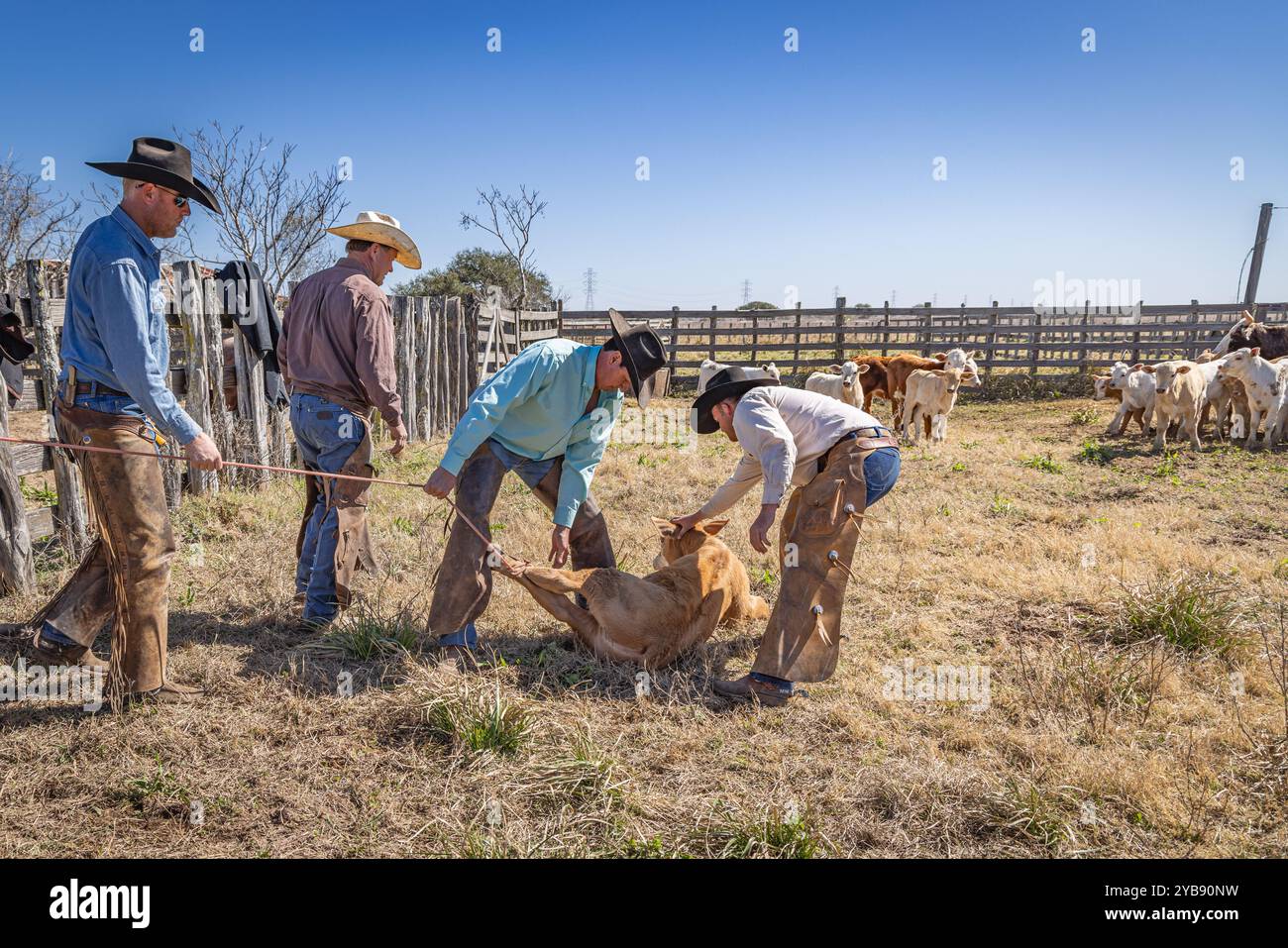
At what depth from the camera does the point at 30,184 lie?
18625 millimetres

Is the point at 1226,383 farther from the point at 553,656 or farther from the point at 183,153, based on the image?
the point at 183,153

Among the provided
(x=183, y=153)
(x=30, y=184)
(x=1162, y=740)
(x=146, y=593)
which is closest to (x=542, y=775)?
(x=146, y=593)

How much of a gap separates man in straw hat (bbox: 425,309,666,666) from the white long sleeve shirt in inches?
23.3

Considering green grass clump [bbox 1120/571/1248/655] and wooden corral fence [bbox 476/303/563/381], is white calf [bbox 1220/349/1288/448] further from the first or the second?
wooden corral fence [bbox 476/303/563/381]

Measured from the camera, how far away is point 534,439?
15.1 feet

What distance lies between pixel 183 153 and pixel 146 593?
210 cm

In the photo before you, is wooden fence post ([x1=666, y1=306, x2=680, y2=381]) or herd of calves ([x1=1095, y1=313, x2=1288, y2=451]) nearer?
herd of calves ([x1=1095, y1=313, x2=1288, y2=451])

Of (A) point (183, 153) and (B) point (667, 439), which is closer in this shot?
(A) point (183, 153)

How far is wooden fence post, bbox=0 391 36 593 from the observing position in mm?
5082

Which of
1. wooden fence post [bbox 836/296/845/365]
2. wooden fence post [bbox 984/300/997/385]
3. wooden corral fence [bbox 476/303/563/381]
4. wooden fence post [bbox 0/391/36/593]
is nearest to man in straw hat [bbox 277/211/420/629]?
wooden fence post [bbox 0/391/36/593]

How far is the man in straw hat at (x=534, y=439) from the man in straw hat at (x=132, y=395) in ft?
4.28

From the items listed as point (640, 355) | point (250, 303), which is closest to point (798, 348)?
point (250, 303)

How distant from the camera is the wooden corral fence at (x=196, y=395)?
5355 mm

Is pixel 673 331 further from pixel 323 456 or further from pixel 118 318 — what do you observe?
pixel 118 318
